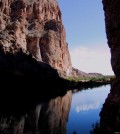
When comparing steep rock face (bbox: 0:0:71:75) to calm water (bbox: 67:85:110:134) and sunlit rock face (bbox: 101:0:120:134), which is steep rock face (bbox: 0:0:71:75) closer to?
calm water (bbox: 67:85:110:134)

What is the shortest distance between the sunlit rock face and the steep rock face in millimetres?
89277

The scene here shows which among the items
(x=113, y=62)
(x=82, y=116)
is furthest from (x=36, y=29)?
(x=113, y=62)

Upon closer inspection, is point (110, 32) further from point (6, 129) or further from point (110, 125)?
point (6, 129)

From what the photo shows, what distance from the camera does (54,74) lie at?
111 metres

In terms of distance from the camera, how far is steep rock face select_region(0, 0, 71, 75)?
12874 cm

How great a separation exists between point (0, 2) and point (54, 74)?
5032cm

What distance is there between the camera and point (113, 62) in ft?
93.4

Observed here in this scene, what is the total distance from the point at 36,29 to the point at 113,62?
11851 cm

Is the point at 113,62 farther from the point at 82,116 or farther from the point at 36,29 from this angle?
the point at 36,29

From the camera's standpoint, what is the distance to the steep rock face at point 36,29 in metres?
129

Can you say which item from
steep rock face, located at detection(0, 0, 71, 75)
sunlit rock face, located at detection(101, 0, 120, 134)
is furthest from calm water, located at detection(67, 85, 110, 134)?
steep rock face, located at detection(0, 0, 71, 75)

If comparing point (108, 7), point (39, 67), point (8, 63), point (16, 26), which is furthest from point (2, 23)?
point (108, 7)

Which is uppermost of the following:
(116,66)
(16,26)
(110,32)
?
(16,26)

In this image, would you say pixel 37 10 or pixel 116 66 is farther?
pixel 37 10
